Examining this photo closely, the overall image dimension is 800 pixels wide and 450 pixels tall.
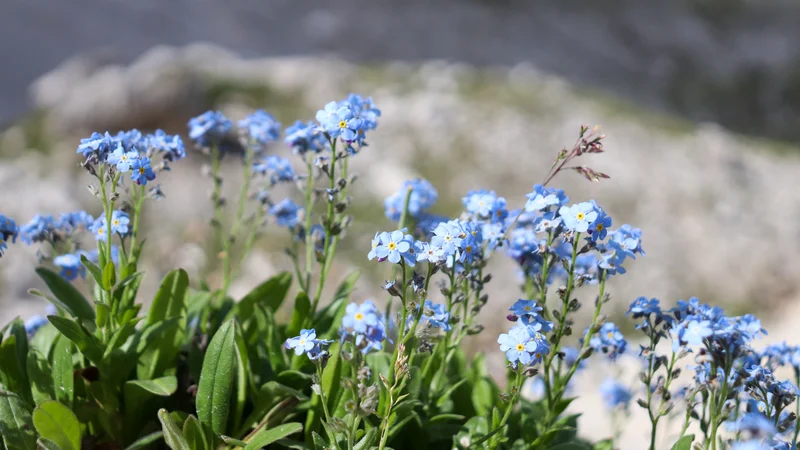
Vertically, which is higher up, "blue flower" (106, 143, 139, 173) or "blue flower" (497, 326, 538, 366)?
"blue flower" (106, 143, 139, 173)

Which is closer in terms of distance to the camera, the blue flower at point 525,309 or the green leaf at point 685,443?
the blue flower at point 525,309

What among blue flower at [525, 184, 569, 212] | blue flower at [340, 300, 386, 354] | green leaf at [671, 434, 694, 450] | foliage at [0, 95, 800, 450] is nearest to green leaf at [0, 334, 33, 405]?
foliage at [0, 95, 800, 450]

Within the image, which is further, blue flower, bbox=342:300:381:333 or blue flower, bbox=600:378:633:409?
blue flower, bbox=600:378:633:409

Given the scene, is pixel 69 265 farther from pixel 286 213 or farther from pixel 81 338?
pixel 286 213

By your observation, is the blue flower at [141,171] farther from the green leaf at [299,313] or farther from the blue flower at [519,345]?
the blue flower at [519,345]

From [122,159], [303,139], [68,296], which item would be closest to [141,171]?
[122,159]

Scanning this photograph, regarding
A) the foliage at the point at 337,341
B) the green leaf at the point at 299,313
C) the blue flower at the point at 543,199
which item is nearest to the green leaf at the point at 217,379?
the foliage at the point at 337,341

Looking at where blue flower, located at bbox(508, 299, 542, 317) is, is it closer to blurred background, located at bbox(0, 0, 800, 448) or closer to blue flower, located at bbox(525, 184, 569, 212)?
blue flower, located at bbox(525, 184, 569, 212)

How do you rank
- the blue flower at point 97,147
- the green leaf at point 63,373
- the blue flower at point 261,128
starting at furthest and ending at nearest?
the blue flower at point 261,128 → the green leaf at point 63,373 → the blue flower at point 97,147
